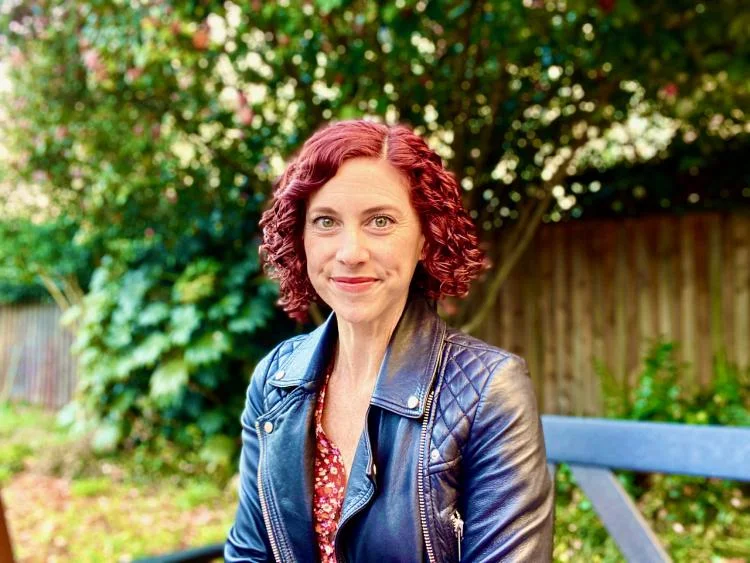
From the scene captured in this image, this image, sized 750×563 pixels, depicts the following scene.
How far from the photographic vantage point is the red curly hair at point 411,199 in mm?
1193

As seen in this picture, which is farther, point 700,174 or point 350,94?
point 700,174

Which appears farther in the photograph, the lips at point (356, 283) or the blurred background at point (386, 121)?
the blurred background at point (386, 121)

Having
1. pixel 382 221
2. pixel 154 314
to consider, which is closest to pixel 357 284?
pixel 382 221

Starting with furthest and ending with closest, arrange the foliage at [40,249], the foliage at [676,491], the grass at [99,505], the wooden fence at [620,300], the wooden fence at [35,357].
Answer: the wooden fence at [35,357] < the foliage at [40,249] < the wooden fence at [620,300] < the grass at [99,505] < the foliage at [676,491]

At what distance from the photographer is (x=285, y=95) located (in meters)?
4.91

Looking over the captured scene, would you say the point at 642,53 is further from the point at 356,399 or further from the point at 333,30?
the point at 356,399

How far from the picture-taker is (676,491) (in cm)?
382

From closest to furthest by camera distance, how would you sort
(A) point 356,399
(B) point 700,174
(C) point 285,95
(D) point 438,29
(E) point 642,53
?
(A) point 356,399, (E) point 642,53, (D) point 438,29, (C) point 285,95, (B) point 700,174

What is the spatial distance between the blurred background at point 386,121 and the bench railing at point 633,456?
1428 millimetres

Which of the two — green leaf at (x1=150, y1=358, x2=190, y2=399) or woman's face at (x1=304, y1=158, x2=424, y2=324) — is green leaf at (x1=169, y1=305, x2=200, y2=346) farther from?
woman's face at (x1=304, y1=158, x2=424, y2=324)

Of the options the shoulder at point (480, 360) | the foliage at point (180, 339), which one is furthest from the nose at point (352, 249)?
the foliage at point (180, 339)

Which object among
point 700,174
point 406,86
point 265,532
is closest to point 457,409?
point 265,532

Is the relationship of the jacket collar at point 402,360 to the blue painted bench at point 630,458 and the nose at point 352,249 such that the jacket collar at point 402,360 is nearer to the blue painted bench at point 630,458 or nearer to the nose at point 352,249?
the nose at point 352,249

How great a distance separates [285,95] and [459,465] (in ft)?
13.6
